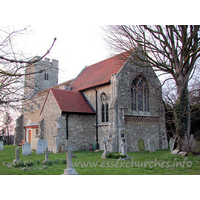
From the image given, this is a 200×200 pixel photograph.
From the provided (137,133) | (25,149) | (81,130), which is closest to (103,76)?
(81,130)

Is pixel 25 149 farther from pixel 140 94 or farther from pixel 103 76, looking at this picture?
pixel 140 94

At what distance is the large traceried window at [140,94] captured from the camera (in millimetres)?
19969

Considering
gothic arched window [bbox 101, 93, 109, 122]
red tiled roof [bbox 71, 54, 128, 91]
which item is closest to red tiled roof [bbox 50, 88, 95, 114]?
gothic arched window [bbox 101, 93, 109, 122]

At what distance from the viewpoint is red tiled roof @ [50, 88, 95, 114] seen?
758 inches

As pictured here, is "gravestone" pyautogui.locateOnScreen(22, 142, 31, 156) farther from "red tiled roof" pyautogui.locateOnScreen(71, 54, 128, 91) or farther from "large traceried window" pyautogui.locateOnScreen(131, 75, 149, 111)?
"large traceried window" pyautogui.locateOnScreen(131, 75, 149, 111)

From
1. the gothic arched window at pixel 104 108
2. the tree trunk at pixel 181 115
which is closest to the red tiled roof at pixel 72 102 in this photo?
the gothic arched window at pixel 104 108

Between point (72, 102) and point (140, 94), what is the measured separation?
674cm

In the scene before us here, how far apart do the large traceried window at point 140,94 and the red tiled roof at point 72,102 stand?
168 inches

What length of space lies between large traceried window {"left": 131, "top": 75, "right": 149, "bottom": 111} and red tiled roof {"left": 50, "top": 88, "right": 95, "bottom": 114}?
4259 millimetres

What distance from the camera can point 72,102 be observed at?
2036 cm

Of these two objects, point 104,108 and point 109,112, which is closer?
point 109,112

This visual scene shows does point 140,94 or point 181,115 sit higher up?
point 140,94

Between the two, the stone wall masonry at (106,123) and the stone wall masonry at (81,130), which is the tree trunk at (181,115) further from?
the stone wall masonry at (81,130)

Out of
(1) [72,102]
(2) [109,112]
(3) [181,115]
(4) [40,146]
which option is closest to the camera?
(3) [181,115]
